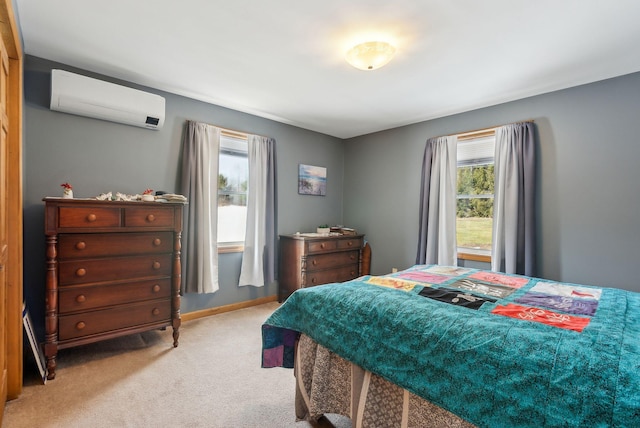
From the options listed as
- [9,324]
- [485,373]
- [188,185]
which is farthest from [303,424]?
[188,185]

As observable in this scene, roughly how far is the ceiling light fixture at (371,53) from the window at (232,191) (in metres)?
1.98

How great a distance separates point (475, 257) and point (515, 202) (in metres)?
0.78

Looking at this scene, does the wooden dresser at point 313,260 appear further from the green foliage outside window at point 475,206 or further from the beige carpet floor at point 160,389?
the green foliage outside window at point 475,206

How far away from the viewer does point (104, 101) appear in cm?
270

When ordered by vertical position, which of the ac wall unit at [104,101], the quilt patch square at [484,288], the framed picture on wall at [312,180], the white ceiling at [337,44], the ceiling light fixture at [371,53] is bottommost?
the quilt patch square at [484,288]

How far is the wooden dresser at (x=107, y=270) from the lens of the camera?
2.23 meters

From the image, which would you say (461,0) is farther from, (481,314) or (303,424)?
(303,424)

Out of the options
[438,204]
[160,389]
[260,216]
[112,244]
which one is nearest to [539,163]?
[438,204]

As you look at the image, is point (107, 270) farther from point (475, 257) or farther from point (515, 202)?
point (515, 202)

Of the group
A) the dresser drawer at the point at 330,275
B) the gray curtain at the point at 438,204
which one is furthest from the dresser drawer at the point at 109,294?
the gray curtain at the point at 438,204

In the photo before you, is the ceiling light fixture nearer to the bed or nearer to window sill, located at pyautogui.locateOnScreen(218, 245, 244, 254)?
the bed

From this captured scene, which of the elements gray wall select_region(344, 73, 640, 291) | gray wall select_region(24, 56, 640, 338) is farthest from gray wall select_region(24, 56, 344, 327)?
gray wall select_region(344, 73, 640, 291)

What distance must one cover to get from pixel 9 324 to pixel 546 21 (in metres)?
3.87

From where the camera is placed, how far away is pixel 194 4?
1894 millimetres
